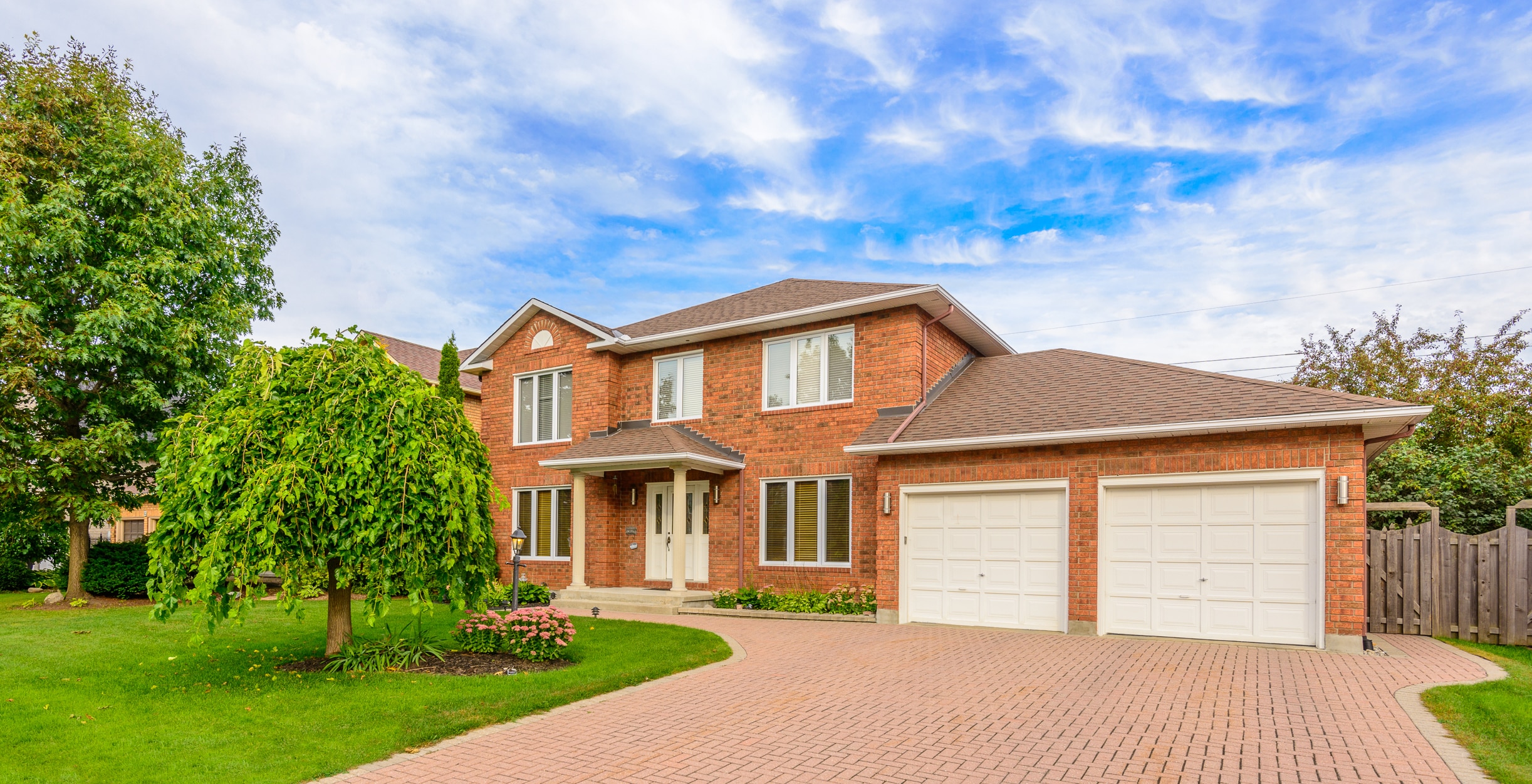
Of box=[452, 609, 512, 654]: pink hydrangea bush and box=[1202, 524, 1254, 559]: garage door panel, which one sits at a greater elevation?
box=[1202, 524, 1254, 559]: garage door panel

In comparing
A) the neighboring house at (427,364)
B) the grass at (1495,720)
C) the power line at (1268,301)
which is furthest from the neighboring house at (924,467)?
the neighboring house at (427,364)

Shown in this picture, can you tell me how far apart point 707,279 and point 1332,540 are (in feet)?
65.2

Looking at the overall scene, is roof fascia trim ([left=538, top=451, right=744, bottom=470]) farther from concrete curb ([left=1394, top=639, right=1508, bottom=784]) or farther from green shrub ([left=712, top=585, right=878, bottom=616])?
concrete curb ([left=1394, top=639, right=1508, bottom=784])

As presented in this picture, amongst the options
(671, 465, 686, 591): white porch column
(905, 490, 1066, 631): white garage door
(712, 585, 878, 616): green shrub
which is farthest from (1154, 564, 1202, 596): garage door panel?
(671, 465, 686, 591): white porch column

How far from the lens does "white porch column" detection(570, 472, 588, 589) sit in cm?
1656

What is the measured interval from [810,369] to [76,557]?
15368 mm

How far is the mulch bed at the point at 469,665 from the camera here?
850 centimetres

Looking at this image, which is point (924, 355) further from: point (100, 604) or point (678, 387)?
point (100, 604)

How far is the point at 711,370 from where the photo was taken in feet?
55.0

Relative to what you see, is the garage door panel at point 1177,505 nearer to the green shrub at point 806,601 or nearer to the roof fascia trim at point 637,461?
the green shrub at point 806,601

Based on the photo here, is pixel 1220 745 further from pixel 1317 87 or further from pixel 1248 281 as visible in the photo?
pixel 1248 281

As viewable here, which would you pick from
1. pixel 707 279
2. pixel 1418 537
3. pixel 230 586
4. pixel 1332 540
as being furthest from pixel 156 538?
pixel 707 279

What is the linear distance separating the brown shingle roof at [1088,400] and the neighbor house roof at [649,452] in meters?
3.16

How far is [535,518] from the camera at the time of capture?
Answer: 1881 centimetres
